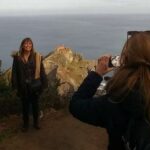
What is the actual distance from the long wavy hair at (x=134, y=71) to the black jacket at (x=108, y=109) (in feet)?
0.10

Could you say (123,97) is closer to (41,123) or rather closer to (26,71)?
(26,71)

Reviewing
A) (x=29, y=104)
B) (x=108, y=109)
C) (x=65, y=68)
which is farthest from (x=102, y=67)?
(x=65, y=68)

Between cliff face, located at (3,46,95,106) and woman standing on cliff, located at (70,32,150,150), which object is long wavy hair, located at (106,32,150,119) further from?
cliff face, located at (3,46,95,106)

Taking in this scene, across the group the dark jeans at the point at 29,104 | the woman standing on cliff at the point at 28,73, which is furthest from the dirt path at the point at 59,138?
the woman standing on cliff at the point at 28,73

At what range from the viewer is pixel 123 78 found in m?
2.43

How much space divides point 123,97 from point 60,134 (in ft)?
17.6

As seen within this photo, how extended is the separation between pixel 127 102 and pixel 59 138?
16.9 ft

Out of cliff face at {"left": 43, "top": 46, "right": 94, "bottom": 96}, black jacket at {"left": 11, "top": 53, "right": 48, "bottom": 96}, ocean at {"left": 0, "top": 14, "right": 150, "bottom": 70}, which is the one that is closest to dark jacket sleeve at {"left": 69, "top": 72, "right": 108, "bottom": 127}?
black jacket at {"left": 11, "top": 53, "right": 48, "bottom": 96}

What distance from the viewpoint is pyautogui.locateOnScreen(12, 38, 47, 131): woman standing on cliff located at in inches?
285

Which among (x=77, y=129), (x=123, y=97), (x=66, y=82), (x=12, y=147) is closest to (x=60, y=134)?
(x=77, y=129)

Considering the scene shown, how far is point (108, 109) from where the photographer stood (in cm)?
253

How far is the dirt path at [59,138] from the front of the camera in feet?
23.4

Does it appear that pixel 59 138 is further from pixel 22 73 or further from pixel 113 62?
pixel 113 62

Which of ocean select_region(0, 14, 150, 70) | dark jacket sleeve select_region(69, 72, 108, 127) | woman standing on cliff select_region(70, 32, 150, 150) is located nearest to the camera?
woman standing on cliff select_region(70, 32, 150, 150)
